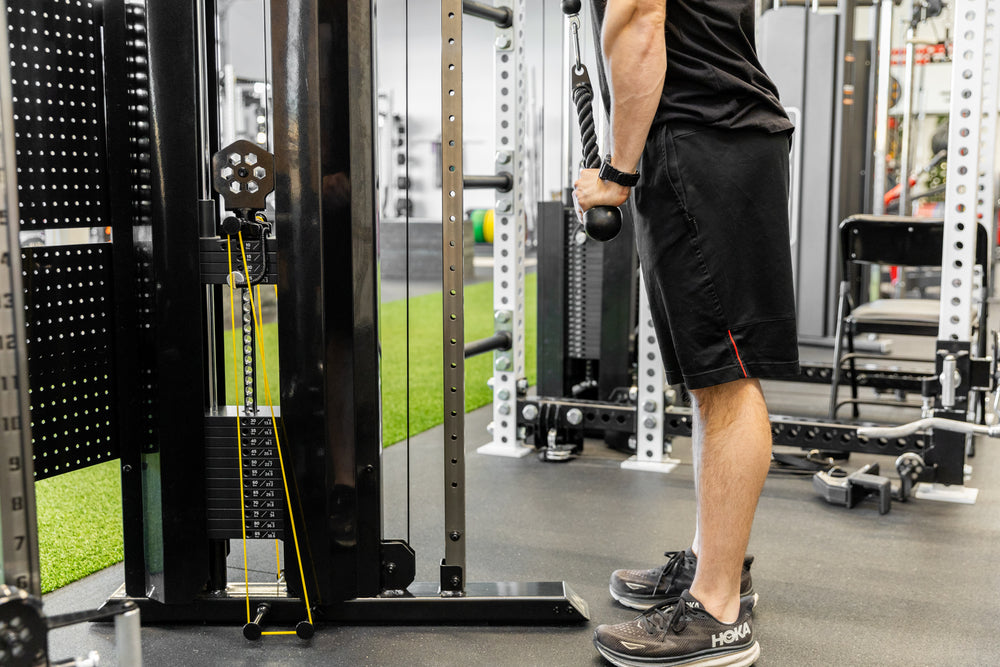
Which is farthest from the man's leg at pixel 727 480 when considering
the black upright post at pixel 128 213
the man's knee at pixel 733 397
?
the black upright post at pixel 128 213

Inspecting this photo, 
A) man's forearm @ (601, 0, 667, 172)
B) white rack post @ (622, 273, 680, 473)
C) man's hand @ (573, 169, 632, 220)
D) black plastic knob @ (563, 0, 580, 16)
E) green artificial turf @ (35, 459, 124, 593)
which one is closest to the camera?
man's forearm @ (601, 0, 667, 172)

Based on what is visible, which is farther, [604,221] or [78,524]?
[78,524]

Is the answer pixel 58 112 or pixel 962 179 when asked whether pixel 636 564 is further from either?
pixel 58 112

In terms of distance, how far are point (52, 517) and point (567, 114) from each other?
2.19 m

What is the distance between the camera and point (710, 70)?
1557 millimetres

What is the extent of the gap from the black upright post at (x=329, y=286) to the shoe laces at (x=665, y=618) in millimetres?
519

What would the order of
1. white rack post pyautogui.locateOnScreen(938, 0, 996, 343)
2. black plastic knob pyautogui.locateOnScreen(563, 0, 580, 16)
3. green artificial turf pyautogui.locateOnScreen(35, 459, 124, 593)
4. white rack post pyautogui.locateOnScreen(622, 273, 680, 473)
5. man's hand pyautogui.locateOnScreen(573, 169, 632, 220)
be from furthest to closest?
1. white rack post pyautogui.locateOnScreen(622, 273, 680, 473)
2. white rack post pyautogui.locateOnScreen(938, 0, 996, 343)
3. green artificial turf pyautogui.locateOnScreen(35, 459, 124, 593)
4. black plastic knob pyautogui.locateOnScreen(563, 0, 580, 16)
5. man's hand pyautogui.locateOnScreen(573, 169, 632, 220)

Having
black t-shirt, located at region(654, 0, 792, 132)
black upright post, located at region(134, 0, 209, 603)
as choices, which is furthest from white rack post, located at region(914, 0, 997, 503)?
black upright post, located at region(134, 0, 209, 603)

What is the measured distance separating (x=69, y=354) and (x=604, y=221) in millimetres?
973

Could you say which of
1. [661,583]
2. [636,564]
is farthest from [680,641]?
[636,564]

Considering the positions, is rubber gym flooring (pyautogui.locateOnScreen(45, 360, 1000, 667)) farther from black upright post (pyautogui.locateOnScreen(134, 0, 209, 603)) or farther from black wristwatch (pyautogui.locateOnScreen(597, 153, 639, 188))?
black wristwatch (pyautogui.locateOnScreen(597, 153, 639, 188))

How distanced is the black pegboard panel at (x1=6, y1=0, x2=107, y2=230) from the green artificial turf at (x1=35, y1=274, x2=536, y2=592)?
16.7 inches

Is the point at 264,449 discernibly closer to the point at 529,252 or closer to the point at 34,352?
the point at 34,352

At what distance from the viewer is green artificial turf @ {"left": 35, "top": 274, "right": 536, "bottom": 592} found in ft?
7.23
